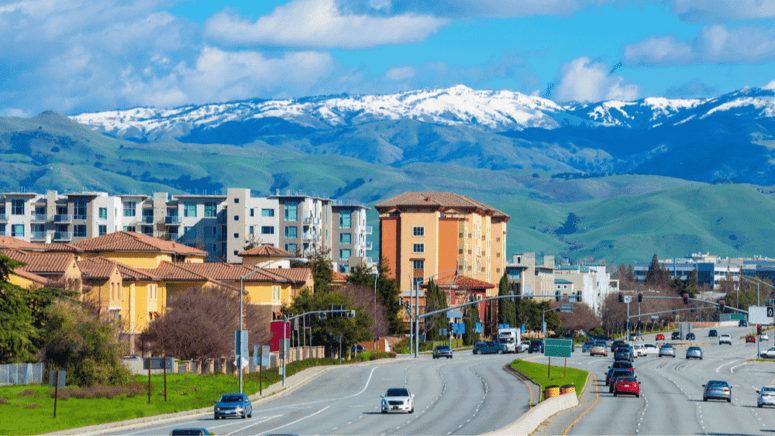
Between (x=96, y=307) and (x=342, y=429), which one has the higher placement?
(x=96, y=307)

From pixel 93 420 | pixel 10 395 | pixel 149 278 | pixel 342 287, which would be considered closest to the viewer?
pixel 93 420

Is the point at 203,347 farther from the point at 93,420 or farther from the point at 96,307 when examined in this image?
the point at 93,420

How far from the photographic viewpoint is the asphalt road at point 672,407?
54.5 metres

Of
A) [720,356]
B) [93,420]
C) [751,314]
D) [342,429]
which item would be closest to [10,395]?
[93,420]

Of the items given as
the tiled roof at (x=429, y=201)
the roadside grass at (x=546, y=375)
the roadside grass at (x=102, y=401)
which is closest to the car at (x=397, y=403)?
the roadside grass at (x=546, y=375)

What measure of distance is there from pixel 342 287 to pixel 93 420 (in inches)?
3320

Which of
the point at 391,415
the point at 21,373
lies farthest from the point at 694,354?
the point at 21,373

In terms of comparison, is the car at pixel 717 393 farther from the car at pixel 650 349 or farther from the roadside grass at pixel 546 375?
the car at pixel 650 349

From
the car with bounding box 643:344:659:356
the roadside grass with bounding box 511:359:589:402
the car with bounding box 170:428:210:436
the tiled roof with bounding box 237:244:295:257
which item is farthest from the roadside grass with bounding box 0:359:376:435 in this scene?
the car with bounding box 643:344:659:356

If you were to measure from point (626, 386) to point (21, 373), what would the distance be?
3922 centimetres

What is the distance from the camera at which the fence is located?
6606 centimetres

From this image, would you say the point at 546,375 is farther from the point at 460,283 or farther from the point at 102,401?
the point at 460,283

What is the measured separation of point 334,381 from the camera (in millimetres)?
87250

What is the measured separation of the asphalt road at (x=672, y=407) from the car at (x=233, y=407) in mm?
16189
